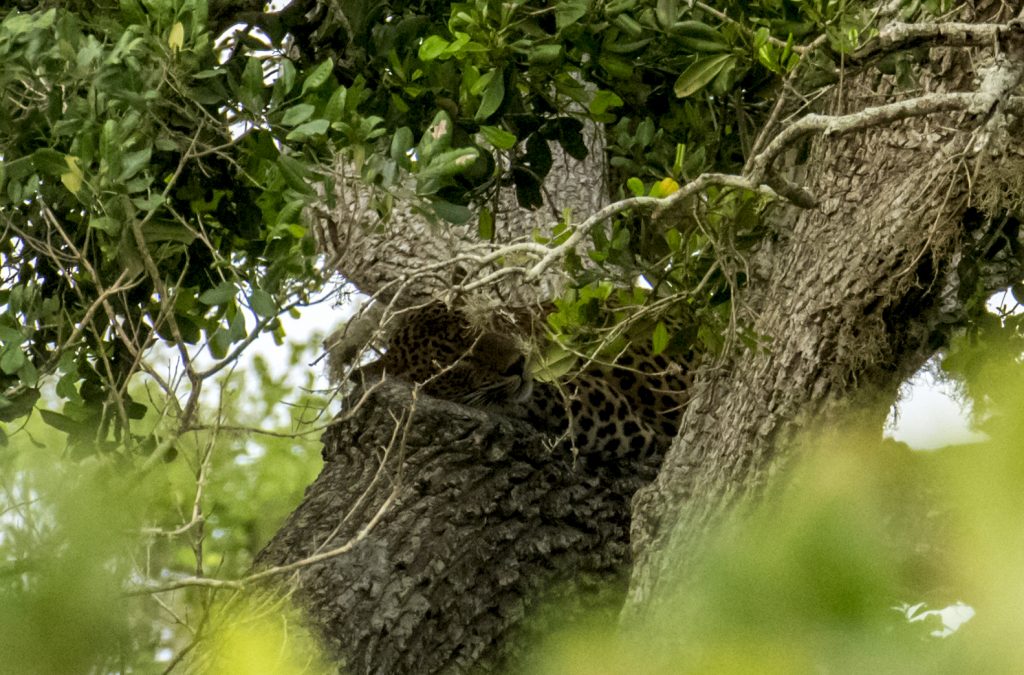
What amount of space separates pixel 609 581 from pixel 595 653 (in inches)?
115

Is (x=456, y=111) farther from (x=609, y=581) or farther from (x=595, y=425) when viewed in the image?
(x=595, y=425)

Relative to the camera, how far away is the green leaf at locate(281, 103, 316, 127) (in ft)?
7.77

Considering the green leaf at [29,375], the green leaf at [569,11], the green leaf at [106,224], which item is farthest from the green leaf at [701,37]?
the green leaf at [29,375]

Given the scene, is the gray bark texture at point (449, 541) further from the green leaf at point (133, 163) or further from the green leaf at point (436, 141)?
the green leaf at point (133, 163)

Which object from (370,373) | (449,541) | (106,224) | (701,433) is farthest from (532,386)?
(106,224)

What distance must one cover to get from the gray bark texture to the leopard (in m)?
0.34

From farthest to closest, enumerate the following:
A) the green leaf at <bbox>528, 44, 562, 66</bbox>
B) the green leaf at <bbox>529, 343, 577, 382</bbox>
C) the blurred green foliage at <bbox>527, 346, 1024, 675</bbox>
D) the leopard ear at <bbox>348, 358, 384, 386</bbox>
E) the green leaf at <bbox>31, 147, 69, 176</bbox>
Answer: the leopard ear at <bbox>348, 358, 384, 386</bbox> → the green leaf at <bbox>529, 343, 577, 382</bbox> → the green leaf at <bbox>528, 44, 562, 66</bbox> → the green leaf at <bbox>31, 147, 69, 176</bbox> → the blurred green foliage at <bbox>527, 346, 1024, 675</bbox>

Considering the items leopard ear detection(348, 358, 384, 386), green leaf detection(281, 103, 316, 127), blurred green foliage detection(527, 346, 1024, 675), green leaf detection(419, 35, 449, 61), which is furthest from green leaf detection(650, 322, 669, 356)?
blurred green foliage detection(527, 346, 1024, 675)

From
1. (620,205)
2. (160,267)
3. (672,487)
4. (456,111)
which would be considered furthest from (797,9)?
(160,267)

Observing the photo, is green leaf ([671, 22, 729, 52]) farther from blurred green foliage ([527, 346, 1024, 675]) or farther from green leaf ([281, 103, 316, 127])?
blurred green foliage ([527, 346, 1024, 675])

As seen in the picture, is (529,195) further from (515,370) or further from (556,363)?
(515,370)

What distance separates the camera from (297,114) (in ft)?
7.81

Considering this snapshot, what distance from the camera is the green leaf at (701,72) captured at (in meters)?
2.35

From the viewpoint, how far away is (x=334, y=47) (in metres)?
2.98
